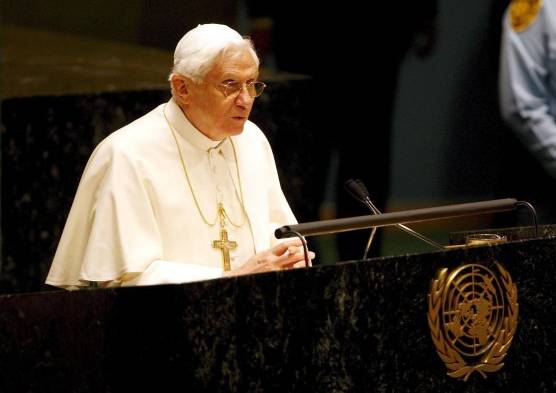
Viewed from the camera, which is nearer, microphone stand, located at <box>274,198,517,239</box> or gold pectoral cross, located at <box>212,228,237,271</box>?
microphone stand, located at <box>274,198,517,239</box>

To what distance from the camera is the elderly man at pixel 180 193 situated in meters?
4.81

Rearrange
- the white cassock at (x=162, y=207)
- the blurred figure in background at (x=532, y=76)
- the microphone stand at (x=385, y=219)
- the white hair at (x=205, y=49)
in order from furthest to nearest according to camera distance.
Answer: the blurred figure in background at (x=532, y=76), the white hair at (x=205, y=49), the white cassock at (x=162, y=207), the microphone stand at (x=385, y=219)

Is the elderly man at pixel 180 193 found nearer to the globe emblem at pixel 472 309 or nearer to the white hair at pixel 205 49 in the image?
the white hair at pixel 205 49

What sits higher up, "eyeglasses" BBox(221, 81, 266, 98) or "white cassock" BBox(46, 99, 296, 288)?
"eyeglasses" BBox(221, 81, 266, 98)

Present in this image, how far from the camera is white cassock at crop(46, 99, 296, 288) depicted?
4805mm

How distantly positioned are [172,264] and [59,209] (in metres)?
2.34

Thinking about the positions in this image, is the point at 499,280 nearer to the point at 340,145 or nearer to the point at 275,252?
the point at 275,252

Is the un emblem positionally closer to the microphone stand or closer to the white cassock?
the microphone stand

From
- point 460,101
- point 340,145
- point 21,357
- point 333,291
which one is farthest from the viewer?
point 460,101

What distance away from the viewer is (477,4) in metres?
8.29

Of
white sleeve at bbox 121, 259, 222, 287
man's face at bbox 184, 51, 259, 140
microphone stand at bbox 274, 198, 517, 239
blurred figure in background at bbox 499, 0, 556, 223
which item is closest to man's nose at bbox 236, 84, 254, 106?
man's face at bbox 184, 51, 259, 140

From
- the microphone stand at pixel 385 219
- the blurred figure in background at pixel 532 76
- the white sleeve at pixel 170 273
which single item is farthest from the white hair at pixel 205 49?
the blurred figure in background at pixel 532 76

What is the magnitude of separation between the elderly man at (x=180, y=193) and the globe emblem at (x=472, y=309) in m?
0.57

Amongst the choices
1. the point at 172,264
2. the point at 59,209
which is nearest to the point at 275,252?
the point at 172,264
